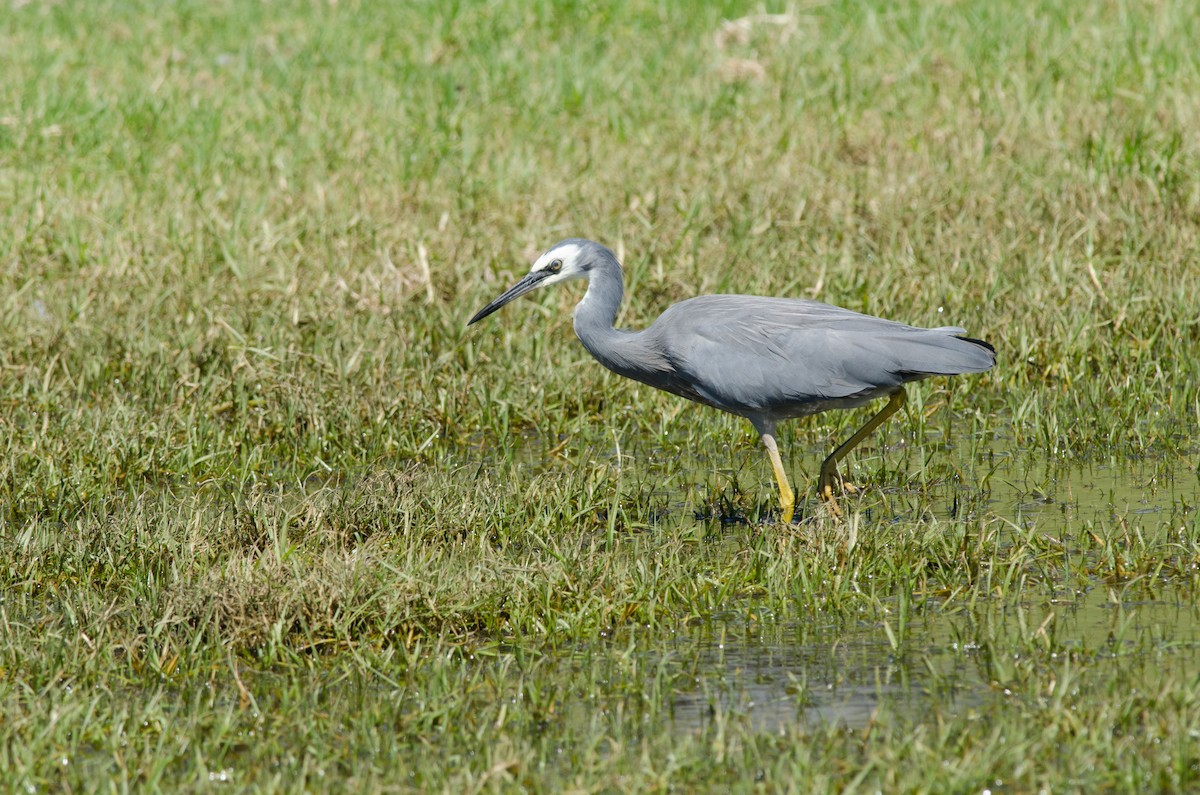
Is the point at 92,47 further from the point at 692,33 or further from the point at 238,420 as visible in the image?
the point at 238,420

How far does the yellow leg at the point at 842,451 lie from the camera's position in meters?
5.76

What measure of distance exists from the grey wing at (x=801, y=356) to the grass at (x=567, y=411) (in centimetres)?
43

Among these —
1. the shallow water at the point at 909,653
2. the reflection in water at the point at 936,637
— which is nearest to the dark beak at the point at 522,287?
the reflection in water at the point at 936,637

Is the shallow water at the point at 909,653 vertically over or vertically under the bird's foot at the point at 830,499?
over

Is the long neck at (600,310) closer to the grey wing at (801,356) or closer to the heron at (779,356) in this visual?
the heron at (779,356)

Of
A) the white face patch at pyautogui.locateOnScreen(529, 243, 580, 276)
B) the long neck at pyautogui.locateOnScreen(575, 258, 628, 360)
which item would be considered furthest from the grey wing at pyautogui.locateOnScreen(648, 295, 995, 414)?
the white face patch at pyautogui.locateOnScreen(529, 243, 580, 276)

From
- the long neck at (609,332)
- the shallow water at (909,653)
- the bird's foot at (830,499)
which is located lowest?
the bird's foot at (830,499)

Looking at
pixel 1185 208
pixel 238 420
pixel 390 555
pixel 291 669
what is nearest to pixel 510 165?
pixel 238 420

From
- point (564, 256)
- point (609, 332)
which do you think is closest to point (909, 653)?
point (609, 332)

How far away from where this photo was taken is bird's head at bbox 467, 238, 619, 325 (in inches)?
239

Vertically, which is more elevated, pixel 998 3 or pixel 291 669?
pixel 998 3

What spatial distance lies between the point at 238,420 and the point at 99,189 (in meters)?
3.05

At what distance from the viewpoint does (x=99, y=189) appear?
9.09 meters

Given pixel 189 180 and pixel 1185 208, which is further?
pixel 189 180
